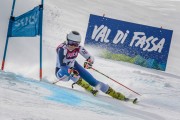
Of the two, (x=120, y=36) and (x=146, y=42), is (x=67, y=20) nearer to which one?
(x=120, y=36)

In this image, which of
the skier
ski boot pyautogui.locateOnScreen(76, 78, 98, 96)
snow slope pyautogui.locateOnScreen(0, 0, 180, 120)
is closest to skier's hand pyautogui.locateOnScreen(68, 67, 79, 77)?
the skier

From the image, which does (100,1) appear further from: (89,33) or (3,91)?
(3,91)

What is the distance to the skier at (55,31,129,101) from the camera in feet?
24.3

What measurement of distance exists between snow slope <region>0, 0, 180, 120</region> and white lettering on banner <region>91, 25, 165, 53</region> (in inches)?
24.3

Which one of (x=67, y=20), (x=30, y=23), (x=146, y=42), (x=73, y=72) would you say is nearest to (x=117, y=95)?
(x=73, y=72)

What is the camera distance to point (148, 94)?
26.9 ft

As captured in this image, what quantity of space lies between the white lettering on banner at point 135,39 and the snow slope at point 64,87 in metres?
0.62

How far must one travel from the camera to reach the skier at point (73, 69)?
292 inches

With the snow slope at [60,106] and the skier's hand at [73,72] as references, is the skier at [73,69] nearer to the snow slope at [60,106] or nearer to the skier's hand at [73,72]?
the skier's hand at [73,72]

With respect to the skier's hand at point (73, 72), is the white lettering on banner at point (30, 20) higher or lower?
higher

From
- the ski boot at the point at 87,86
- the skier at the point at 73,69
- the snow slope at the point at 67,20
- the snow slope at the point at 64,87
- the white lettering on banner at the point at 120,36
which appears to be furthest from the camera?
the white lettering on banner at the point at 120,36

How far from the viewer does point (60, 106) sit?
5133 millimetres

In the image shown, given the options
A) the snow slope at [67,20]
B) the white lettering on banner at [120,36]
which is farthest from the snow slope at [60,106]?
the white lettering on banner at [120,36]

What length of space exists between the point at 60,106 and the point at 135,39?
796 cm
